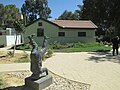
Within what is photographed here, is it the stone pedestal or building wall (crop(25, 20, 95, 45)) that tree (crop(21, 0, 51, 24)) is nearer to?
building wall (crop(25, 20, 95, 45))

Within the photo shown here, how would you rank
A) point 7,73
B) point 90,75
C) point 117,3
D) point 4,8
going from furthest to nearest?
point 4,8 → point 117,3 → point 7,73 → point 90,75

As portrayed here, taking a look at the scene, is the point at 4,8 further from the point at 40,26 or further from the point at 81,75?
the point at 81,75

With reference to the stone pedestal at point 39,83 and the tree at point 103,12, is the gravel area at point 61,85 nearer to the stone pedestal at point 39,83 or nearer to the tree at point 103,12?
the stone pedestal at point 39,83

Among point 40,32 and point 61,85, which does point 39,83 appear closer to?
point 61,85

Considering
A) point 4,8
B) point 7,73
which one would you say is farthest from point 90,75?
point 4,8

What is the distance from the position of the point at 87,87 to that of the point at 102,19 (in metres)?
38.4

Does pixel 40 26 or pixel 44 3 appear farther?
pixel 44 3

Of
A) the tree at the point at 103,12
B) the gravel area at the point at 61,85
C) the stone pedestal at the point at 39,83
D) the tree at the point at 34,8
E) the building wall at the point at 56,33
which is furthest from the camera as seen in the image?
the tree at the point at 34,8

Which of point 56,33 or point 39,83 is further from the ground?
point 56,33

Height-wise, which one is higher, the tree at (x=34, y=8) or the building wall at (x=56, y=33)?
the tree at (x=34, y=8)

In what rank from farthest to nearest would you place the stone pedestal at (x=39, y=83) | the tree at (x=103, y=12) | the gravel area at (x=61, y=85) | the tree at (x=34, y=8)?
the tree at (x=34, y=8) → the tree at (x=103, y=12) → the gravel area at (x=61, y=85) → the stone pedestal at (x=39, y=83)

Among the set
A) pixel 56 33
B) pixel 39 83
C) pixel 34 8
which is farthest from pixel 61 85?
pixel 34 8

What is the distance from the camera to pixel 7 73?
11.2 m

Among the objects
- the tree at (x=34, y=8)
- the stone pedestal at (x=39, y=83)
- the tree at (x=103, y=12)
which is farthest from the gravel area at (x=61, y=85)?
the tree at (x=34, y=8)
